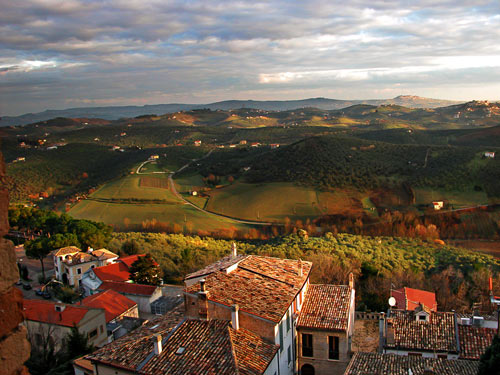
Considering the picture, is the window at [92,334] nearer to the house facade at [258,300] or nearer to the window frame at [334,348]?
the house facade at [258,300]

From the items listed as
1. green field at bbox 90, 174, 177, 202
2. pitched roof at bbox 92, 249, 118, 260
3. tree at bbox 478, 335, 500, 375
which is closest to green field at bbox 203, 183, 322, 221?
green field at bbox 90, 174, 177, 202

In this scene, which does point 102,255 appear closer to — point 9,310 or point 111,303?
point 111,303

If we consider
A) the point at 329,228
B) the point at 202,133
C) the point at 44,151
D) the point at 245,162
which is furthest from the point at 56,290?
the point at 202,133

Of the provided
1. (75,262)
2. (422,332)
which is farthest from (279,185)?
(422,332)

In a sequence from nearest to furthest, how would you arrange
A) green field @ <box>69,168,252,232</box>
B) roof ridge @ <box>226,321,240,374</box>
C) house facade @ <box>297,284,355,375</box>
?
roof ridge @ <box>226,321,240,374</box>
house facade @ <box>297,284,355,375</box>
green field @ <box>69,168,252,232</box>

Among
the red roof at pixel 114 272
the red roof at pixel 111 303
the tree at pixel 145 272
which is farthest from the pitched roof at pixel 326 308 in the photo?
the red roof at pixel 114 272

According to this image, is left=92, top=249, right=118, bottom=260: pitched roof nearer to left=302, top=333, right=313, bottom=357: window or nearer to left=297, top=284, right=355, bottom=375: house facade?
left=297, top=284, right=355, bottom=375: house facade

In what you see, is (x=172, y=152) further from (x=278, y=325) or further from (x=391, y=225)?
(x=278, y=325)

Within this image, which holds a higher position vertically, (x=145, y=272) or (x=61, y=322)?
(x=61, y=322)
